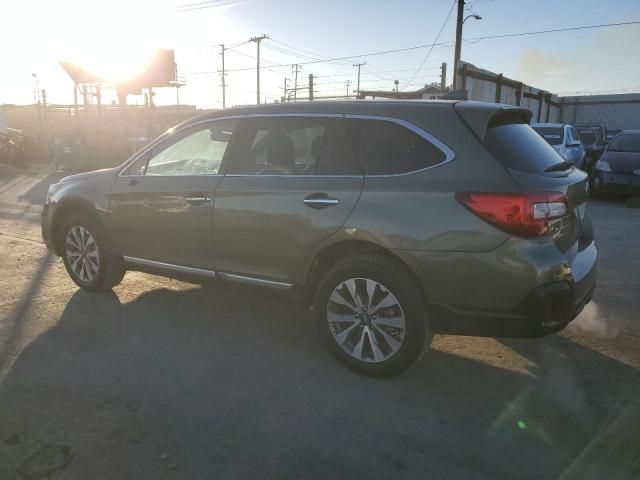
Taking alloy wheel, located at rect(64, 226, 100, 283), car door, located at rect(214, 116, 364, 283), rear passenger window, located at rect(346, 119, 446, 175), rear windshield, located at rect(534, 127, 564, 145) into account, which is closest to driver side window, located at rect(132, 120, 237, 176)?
car door, located at rect(214, 116, 364, 283)

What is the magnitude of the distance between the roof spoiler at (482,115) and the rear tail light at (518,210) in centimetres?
43

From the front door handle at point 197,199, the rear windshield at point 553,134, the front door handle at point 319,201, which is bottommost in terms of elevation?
the front door handle at point 197,199

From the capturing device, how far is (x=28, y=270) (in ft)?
19.6

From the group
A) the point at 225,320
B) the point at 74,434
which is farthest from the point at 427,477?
the point at 225,320

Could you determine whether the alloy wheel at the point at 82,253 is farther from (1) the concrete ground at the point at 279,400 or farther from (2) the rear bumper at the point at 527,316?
(2) the rear bumper at the point at 527,316

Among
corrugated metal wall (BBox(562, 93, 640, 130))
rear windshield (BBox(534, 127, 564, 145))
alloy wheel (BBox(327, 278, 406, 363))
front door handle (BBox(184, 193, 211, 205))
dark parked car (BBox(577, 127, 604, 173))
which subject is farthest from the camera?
corrugated metal wall (BBox(562, 93, 640, 130))

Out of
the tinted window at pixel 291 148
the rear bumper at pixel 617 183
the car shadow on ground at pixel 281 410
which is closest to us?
the car shadow on ground at pixel 281 410

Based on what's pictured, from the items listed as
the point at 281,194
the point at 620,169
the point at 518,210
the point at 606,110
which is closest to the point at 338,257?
the point at 281,194

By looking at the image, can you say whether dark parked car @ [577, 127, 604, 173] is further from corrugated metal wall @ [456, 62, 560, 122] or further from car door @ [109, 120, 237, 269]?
car door @ [109, 120, 237, 269]

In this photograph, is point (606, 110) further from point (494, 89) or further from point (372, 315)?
point (372, 315)

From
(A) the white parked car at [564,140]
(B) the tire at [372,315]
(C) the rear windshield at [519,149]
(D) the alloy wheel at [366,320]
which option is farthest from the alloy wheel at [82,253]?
(A) the white parked car at [564,140]

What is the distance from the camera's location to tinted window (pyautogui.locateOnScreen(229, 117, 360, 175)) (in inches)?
143

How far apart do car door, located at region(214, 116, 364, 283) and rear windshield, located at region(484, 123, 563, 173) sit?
851 millimetres

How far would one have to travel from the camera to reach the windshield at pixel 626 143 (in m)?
12.3
